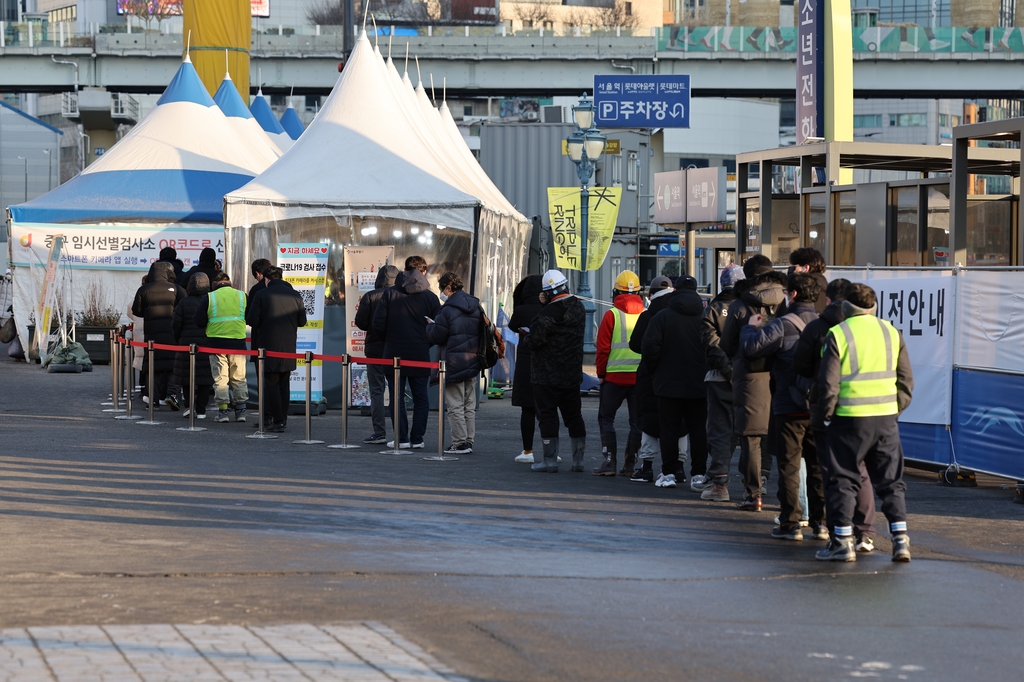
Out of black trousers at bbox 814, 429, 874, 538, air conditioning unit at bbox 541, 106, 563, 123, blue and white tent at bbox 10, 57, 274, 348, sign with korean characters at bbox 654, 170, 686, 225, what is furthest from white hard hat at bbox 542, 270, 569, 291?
air conditioning unit at bbox 541, 106, 563, 123

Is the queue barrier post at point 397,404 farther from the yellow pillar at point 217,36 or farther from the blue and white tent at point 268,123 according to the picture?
the blue and white tent at point 268,123

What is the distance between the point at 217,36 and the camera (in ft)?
110

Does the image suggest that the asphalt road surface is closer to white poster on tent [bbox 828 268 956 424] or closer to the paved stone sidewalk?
the paved stone sidewalk

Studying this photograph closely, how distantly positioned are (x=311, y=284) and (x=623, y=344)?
623 cm

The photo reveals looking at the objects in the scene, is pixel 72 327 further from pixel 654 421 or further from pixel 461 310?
pixel 654 421

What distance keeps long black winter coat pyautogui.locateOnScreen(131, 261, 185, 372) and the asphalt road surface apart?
527 cm

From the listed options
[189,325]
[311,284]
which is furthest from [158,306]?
[311,284]

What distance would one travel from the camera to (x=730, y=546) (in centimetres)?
881

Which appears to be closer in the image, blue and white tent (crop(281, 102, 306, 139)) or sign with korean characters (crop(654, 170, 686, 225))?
sign with korean characters (crop(654, 170, 686, 225))

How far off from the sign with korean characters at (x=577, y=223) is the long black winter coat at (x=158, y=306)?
9274mm

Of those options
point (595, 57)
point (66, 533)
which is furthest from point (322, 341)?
point (595, 57)

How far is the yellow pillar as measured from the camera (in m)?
33.3

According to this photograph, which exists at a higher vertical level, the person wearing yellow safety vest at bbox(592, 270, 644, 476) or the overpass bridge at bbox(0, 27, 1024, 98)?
the overpass bridge at bbox(0, 27, 1024, 98)

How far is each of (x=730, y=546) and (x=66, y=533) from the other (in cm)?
414
